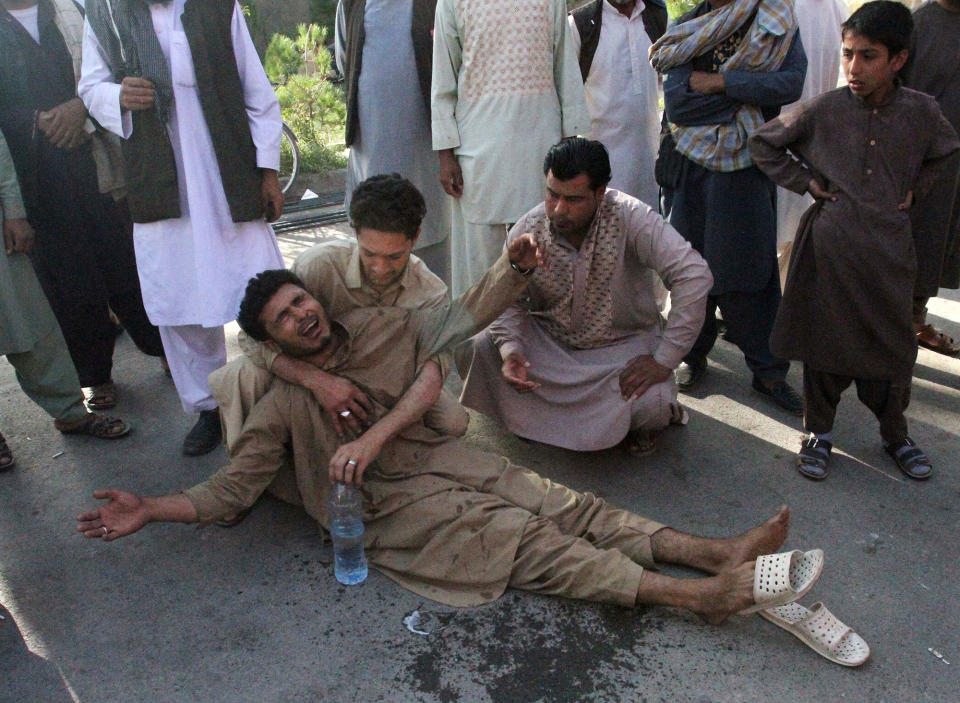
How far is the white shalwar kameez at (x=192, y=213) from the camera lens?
308cm

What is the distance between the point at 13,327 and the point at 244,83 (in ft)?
4.41

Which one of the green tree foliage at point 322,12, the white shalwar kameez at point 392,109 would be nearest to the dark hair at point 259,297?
the white shalwar kameez at point 392,109

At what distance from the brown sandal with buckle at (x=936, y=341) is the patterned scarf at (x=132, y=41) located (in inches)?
142

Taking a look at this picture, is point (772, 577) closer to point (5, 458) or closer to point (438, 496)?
point (438, 496)

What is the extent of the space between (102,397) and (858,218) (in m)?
3.36

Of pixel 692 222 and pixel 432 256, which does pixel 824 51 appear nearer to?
pixel 692 222

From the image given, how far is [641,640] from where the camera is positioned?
226 centimetres

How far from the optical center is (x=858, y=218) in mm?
2840

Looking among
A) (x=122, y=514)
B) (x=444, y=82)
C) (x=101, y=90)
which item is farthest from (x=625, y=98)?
(x=122, y=514)

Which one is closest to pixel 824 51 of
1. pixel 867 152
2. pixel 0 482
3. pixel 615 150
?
pixel 615 150

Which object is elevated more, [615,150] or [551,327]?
[615,150]

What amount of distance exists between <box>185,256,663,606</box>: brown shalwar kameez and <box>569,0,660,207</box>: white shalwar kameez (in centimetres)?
166

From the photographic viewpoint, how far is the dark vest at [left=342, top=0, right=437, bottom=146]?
3.90 meters

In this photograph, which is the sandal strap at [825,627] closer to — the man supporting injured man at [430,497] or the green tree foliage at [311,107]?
the man supporting injured man at [430,497]
